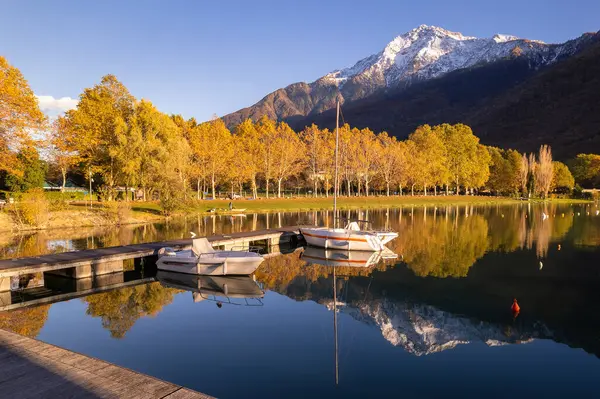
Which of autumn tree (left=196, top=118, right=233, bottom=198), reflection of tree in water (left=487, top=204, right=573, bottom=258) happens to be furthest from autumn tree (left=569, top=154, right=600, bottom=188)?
autumn tree (left=196, top=118, right=233, bottom=198)

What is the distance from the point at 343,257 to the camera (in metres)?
36.0

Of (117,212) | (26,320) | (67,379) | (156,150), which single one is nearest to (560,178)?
(156,150)

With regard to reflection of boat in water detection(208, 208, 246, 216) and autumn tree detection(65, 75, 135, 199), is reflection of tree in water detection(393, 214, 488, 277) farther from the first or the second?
autumn tree detection(65, 75, 135, 199)

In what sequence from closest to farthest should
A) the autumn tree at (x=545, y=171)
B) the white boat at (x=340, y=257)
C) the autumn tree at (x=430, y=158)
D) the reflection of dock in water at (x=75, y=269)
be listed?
the reflection of dock in water at (x=75, y=269)
the white boat at (x=340, y=257)
the autumn tree at (x=430, y=158)
the autumn tree at (x=545, y=171)

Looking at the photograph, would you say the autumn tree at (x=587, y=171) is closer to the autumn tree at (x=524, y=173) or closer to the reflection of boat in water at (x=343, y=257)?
the autumn tree at (x=524, y=173)

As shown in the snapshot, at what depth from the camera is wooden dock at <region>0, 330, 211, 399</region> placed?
9789 mm

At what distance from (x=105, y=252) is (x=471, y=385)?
2346cm

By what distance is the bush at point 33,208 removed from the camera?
48375 millimetres

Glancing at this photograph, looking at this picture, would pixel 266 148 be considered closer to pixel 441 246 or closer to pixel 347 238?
pixel 441 246

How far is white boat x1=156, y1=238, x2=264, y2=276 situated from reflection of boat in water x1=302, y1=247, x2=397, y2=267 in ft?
25.6

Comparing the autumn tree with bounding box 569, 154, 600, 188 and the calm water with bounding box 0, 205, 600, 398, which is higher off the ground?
the autumn tree with bounding box 569, 154, 600, 188

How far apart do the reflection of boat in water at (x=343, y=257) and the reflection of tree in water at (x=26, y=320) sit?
61.3 ft

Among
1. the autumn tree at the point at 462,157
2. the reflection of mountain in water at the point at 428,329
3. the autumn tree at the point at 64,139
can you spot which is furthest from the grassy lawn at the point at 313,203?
the reflection of mountain in water at the point at 428,329

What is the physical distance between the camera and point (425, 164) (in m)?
118
